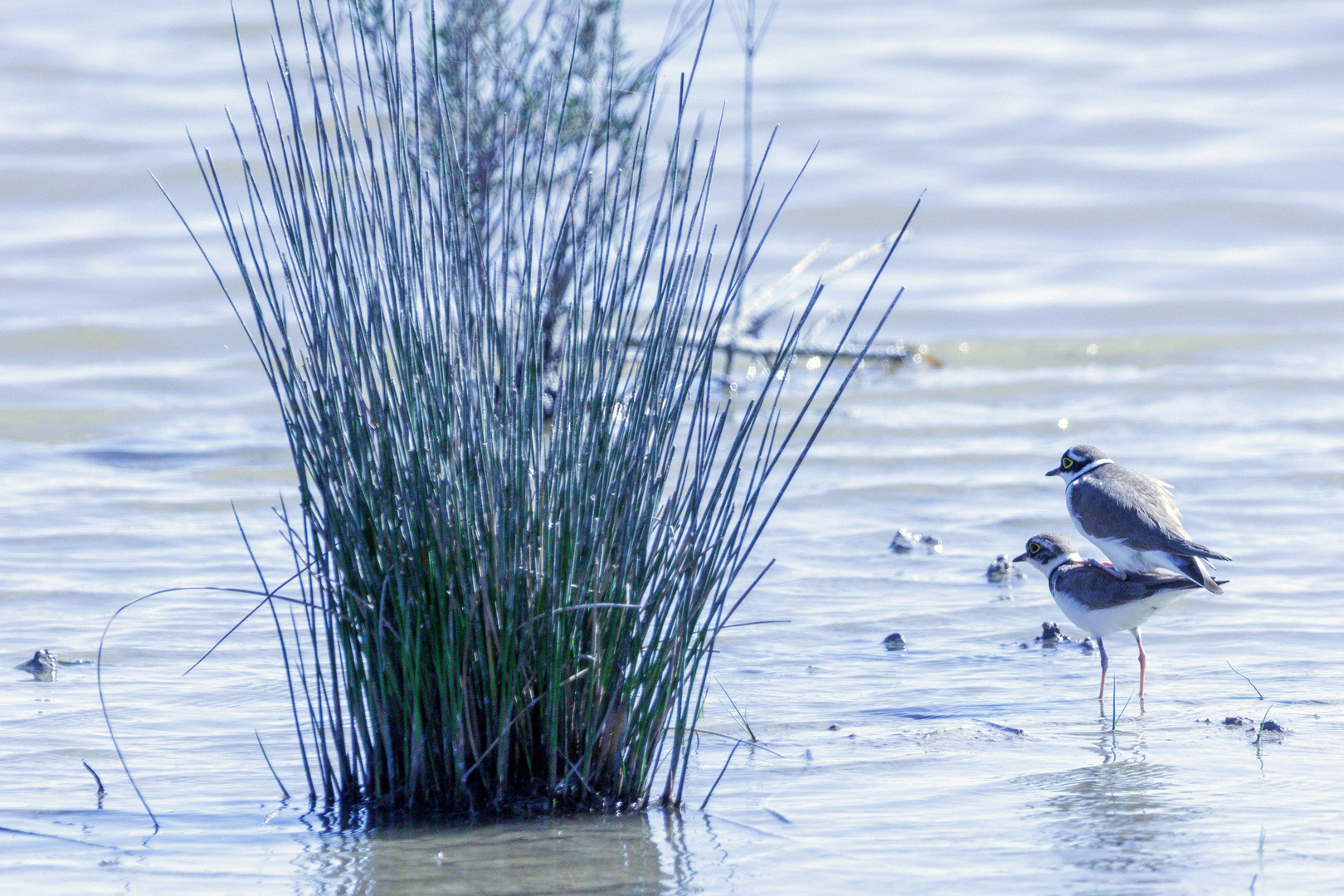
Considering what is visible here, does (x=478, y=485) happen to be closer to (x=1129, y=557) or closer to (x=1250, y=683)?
(x=1250, y=683)

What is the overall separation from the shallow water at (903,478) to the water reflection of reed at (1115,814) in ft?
0.04

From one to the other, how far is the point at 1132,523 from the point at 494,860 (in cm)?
282

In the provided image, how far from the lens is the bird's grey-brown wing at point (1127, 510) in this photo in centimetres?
529

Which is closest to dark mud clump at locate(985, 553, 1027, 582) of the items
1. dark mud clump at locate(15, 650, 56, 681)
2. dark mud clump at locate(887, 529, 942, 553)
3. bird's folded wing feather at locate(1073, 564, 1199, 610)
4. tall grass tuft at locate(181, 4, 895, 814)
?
dark mud clump at locate(887, 529, 942, 553)

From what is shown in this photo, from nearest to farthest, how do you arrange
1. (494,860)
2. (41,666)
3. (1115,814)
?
(494,860), (1115,814), (41,666)

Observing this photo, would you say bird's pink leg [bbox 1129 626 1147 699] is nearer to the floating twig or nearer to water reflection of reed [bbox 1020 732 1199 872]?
the floating twig

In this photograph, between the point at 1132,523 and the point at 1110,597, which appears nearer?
the point at 1110,597

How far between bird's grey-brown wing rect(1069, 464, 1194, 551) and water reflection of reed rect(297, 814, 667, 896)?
244cm

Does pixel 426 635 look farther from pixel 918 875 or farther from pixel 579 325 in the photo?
pixel 918 875

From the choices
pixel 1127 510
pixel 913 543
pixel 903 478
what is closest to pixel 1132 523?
pixel 1127 510

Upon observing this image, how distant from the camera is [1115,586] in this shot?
4.97m

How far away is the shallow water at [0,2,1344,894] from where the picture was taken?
3.53 m

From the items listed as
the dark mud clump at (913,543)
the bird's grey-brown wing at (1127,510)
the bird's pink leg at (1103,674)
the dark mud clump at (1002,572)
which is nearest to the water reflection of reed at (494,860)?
the bird's pink leg at (1103,674)

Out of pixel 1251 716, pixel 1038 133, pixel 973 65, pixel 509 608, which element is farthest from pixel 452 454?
pixel 973 65
